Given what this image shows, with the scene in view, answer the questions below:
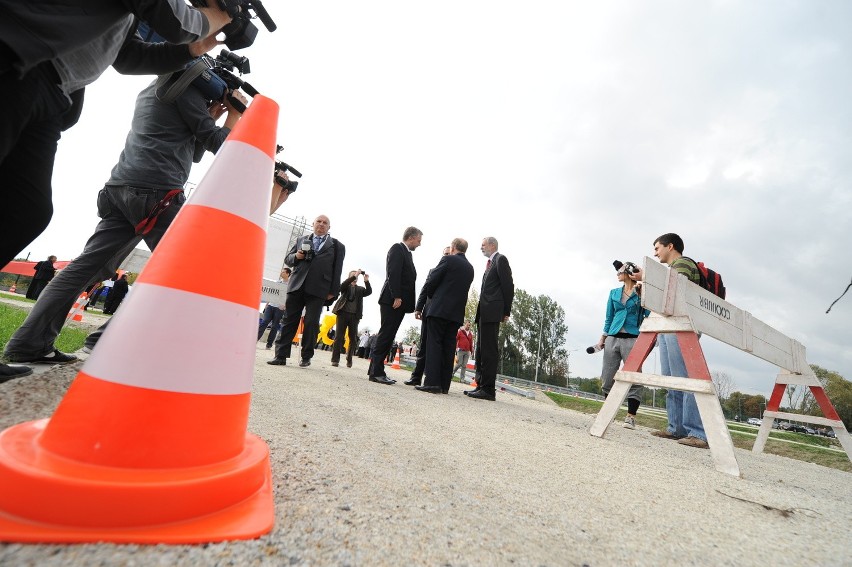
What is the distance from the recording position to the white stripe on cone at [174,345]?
0.84 metres

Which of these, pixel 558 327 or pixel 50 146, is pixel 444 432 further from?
pixel 558 327

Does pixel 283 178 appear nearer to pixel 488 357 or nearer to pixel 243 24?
pixel 243 24

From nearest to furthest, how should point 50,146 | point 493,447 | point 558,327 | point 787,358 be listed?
point 50,146
point 493,447
point 787,358
point 558,327

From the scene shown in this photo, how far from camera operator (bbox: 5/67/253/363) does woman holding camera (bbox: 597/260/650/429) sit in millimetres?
5071

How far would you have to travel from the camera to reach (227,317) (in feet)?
3.24

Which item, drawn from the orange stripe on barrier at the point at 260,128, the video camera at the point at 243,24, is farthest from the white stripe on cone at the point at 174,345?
the video camera at the point at 243,24

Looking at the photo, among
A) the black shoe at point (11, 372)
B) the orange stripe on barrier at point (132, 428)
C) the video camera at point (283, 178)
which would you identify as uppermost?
the video camera at point (283, 178)

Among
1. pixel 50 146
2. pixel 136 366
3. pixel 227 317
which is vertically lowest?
pixel 136 366

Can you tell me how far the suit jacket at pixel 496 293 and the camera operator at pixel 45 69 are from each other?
4223 mm

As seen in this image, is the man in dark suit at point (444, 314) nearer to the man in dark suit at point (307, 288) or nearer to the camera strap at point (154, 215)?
the man in dark suit at point (307, 288)

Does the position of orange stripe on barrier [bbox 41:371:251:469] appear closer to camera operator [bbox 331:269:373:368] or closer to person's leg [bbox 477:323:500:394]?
person's leg [bbox 477:323:500:394]

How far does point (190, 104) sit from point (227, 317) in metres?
2.35

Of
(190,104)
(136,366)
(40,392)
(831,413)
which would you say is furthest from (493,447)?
(831,413)

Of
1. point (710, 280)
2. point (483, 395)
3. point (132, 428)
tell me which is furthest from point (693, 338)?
point (132, 428)
